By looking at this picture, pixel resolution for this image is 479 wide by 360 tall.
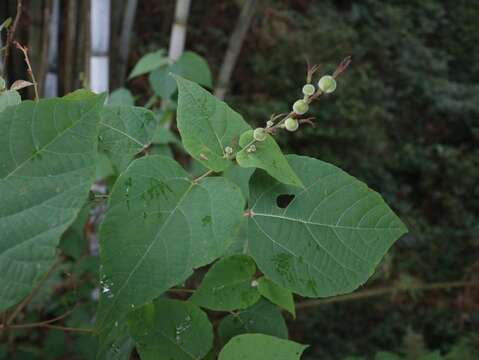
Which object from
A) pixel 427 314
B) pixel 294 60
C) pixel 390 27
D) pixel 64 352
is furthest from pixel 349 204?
pixel 390 27

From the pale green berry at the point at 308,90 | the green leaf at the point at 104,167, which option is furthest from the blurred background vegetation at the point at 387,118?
the pale green berry at the point at 308,90

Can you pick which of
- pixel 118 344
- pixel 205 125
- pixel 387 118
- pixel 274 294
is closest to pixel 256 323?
pixel 274 294

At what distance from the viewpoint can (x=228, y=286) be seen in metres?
0.67

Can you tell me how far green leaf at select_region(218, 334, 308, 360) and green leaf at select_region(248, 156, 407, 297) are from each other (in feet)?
0.22

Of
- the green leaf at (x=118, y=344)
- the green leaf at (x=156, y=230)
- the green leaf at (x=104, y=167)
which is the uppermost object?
the green leaf at (x=156, y=230)

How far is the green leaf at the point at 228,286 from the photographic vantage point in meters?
0.67

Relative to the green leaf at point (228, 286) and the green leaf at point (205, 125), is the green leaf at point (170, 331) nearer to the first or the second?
the green leaf at point (228, 286)

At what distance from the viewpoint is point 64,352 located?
5.00 feet

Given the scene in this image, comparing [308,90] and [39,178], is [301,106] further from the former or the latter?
[39,178]

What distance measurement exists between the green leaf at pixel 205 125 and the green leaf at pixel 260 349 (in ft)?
0.64

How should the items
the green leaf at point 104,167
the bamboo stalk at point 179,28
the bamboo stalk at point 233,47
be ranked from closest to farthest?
1. the green leaf at point 104,167
2. the bamboo stalk at point 179,28
3. the bamboo stalk at point 233,47

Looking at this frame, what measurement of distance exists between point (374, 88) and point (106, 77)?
1.88m

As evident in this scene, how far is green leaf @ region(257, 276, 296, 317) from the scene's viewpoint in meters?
0.69

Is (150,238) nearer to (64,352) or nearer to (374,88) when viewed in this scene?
(64,352)
